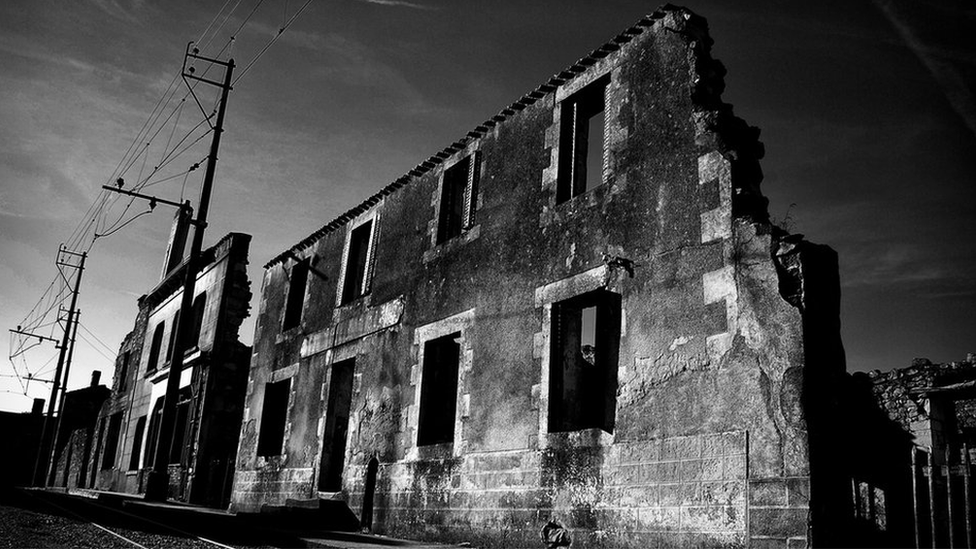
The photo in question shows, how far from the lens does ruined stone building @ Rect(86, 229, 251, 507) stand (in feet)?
59.1

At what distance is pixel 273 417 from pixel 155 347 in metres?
11.8

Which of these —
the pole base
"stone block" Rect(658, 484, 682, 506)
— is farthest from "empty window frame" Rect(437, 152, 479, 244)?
the pole base

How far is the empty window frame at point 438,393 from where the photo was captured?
35.0 ft

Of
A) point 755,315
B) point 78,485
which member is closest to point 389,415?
point 755,315

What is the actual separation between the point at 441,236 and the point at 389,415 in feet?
9.78

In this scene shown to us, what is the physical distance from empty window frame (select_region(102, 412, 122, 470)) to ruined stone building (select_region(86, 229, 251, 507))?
0.11ft

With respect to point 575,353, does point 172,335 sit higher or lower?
higher

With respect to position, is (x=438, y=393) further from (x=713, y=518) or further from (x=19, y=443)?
(x=19, y=443)

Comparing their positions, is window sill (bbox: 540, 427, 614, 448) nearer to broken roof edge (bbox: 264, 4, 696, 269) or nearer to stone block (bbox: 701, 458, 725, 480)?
stone block (bbox: 701, 458, 725, 480)

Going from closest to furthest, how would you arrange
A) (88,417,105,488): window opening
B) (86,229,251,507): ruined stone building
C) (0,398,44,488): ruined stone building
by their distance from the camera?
(86,229,251,507): ruined stone building < (88,417,105,488): window opening < (0,398,44,488): ruined stone building

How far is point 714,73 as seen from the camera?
791cm

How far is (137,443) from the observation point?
2339 centimetres

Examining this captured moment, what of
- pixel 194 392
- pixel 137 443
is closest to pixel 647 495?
pixel 194 392

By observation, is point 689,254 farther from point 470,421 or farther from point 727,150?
point 470,421
